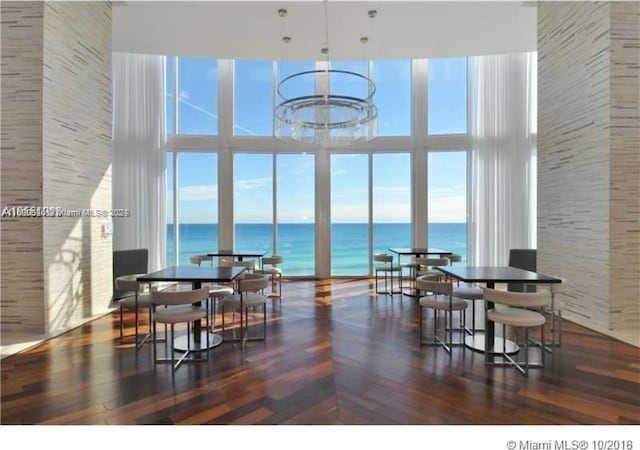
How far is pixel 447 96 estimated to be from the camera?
7844 mm

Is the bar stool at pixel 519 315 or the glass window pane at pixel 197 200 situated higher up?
the glass window pane at pixel 197 200

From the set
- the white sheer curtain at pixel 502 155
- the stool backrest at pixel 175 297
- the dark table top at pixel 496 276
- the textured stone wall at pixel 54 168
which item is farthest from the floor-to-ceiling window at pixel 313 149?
the stool backrest at pixel 175 297

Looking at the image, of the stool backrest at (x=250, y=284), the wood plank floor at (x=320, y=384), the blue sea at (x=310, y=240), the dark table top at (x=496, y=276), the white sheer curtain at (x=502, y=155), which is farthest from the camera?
the blue sea at (x=310, y=240)

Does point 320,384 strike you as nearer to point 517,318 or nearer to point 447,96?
point 517,318

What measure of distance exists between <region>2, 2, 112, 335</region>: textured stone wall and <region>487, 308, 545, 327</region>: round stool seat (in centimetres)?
472

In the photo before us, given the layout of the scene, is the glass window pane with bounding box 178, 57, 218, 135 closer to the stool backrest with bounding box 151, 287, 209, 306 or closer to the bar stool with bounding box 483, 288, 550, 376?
the stool backrest with bounding box 151, 287, 209, 306

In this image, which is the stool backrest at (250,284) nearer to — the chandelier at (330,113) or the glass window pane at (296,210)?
the chandelier at (330,113)

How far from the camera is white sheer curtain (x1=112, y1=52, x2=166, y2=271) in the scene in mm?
6855

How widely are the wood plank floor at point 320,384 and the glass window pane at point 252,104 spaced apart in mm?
5267

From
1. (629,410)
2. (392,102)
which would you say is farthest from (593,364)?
Result: (392,102)

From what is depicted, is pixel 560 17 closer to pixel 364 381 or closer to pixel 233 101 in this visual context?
pixel 364 381

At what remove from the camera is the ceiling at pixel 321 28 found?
4.86 m

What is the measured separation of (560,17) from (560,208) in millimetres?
2585

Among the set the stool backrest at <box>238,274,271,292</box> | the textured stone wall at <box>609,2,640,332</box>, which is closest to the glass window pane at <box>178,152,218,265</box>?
the stool backrest at <box>238,274,271,292</box>
